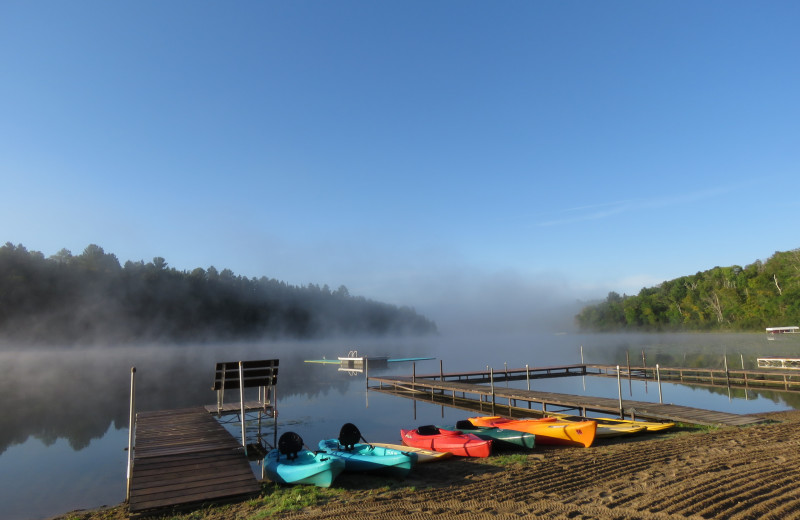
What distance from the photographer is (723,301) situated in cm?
8475

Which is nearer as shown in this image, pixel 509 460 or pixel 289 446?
pixel 289 446

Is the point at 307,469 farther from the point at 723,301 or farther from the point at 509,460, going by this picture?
the point at 723,301

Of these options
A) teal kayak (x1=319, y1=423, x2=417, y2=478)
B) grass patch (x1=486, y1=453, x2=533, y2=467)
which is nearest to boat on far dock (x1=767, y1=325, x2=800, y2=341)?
grass patch (x1=486, y1=453, x2=533, y2=467)

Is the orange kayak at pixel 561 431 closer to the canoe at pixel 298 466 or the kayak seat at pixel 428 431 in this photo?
the kayak seat at pixel 428 431

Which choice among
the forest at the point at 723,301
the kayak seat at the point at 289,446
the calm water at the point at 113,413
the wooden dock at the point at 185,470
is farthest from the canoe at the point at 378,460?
the forest at the point at 723,301

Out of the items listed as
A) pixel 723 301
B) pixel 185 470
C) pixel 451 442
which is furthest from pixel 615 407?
pixel 723 301

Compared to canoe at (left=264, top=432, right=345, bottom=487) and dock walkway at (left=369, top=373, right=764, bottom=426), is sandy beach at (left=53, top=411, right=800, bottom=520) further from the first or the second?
dock walkway at (left=369, top=373, right=764, bottom=426)

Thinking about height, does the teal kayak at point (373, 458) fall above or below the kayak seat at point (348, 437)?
below

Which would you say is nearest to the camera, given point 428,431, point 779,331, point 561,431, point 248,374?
point 561,431

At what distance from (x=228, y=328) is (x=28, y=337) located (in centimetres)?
3997

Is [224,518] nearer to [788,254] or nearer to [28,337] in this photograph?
[28,337]

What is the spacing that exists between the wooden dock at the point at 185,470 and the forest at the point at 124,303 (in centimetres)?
7704

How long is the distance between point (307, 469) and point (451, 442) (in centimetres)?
356

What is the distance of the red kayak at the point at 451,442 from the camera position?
10.4 m
